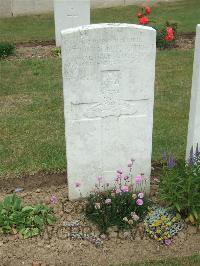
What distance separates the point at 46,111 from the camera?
771cm

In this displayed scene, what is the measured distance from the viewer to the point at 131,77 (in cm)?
433

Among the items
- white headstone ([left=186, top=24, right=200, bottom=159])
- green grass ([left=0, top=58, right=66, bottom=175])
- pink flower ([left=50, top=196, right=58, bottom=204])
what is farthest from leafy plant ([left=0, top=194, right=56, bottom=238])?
white headstone ([left=186, top=24, right=200, bottom=159])

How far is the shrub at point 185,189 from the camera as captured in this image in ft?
14.1

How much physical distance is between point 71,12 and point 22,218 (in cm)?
750

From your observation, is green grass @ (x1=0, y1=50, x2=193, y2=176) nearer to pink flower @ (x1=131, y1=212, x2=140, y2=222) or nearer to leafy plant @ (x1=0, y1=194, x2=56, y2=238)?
leafy plant @ (x1=0, y1=194, x2=56, y2=238)

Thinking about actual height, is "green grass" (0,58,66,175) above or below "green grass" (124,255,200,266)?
above

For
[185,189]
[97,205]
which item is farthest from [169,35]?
[97,205]

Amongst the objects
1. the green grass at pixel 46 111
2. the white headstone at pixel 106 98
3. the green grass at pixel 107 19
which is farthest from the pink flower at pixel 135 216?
the green grass at pixel 107 19

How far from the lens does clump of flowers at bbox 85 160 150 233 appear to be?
4.38m

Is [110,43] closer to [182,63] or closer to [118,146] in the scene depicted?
[118,146]

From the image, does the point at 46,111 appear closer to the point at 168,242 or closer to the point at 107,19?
the point at 168,242

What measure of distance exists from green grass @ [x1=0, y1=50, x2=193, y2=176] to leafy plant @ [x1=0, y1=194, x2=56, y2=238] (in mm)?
1119

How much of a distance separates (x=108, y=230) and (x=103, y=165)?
682 millimetres

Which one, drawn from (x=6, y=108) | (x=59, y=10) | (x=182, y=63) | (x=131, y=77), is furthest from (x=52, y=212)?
(x=59, y=10)
